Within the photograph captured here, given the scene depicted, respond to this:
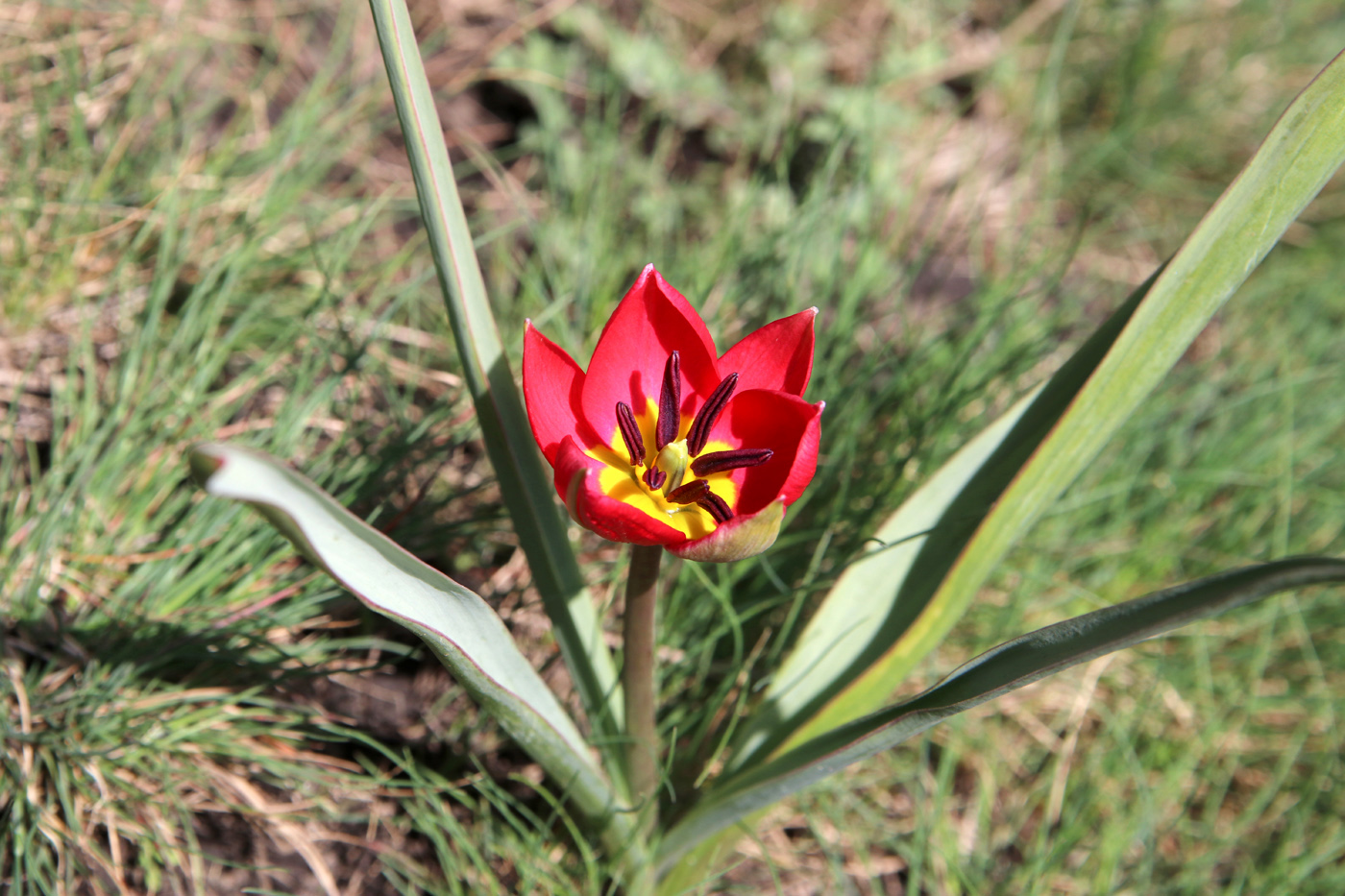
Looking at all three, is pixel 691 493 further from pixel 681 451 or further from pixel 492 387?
pixel 492 387

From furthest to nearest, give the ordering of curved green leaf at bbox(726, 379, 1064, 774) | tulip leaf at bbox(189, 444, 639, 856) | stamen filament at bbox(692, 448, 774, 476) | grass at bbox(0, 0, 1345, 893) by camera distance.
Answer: grass at bbox(0, 0, 1345, 893) < curved green leaf at bbox(726, 379, 1064, 774) < stamen filament at bbox(692, 448, 774, 476) < tulip leaf at bbox(189, 444, 639, 856)

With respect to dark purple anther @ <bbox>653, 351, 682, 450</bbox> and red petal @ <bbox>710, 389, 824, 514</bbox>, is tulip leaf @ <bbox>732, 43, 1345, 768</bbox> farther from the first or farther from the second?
dark purple anther @ <bbox>653, 351, 682, 450</bbox>

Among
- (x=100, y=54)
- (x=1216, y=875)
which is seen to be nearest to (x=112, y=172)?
(x=100, y=54)

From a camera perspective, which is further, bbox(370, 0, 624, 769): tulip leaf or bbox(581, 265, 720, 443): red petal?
bbox(581, 265, 720, 443): red petal

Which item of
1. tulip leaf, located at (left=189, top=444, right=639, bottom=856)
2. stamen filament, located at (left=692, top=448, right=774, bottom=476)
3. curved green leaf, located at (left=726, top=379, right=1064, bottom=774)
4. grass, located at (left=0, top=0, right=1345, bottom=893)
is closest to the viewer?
tulip leaf, located at (left=189, top=444, right=639, bottom=856)

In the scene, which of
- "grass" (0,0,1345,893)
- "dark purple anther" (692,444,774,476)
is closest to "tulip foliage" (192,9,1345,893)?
"dark purple anther" (692,444,774,476)

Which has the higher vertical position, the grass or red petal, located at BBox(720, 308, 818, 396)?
red petal, located at BBox(720, 308, 818, 396)

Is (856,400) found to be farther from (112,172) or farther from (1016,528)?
(112,172)

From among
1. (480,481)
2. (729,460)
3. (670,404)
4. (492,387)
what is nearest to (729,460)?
(729,460)
